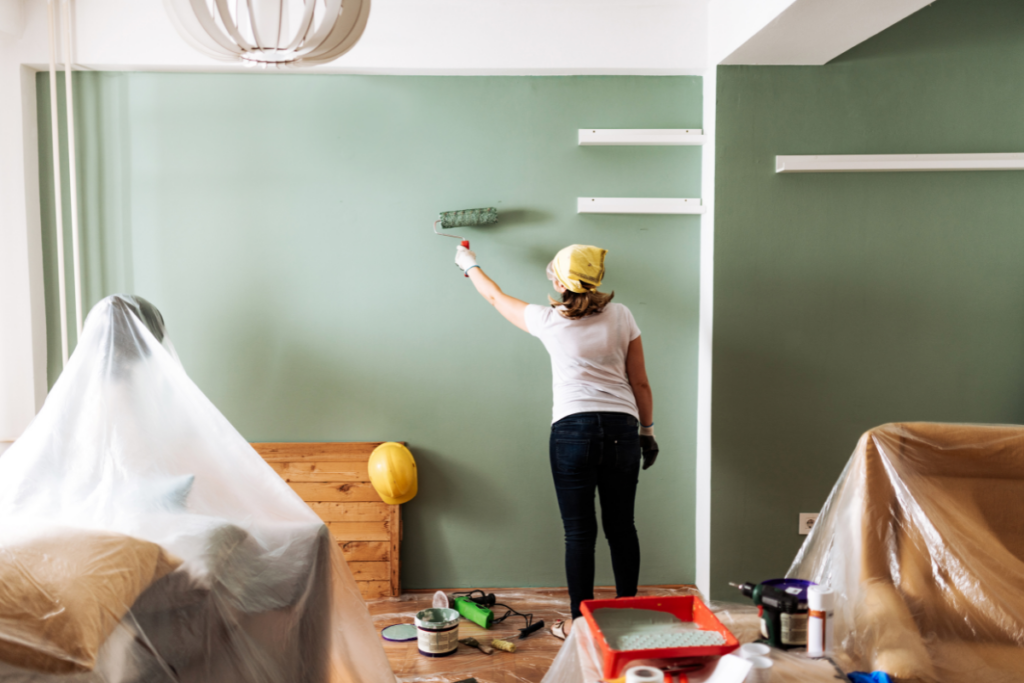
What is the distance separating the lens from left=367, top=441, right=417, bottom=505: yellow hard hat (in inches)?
94.5

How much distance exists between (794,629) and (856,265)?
67.2 inches

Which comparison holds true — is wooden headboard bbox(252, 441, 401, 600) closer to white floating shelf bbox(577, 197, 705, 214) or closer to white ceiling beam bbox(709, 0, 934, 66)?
white floating shelf bbox(577, 197, 705, 214)

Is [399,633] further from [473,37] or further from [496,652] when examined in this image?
[473,37]

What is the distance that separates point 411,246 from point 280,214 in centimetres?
53

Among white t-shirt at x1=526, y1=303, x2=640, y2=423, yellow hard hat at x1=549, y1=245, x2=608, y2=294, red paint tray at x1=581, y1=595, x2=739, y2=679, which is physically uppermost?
yellow hard hat at x1=549, y1=245, x2=608, y2=294

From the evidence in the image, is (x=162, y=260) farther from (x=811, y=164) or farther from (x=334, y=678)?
(x=811, y=164)

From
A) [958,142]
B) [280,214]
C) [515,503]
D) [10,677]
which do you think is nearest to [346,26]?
[10,677]

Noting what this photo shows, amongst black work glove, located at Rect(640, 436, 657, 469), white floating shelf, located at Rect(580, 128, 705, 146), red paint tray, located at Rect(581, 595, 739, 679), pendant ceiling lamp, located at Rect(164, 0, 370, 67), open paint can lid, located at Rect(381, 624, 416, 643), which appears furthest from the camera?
white floating shelf, located at Rect(580, 128, 705, 146)

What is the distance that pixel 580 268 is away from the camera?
6.49ft

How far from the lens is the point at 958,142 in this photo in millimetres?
2443

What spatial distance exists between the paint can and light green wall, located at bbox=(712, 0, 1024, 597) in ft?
3.48

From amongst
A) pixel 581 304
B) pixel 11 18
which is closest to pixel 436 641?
pixel 581 304

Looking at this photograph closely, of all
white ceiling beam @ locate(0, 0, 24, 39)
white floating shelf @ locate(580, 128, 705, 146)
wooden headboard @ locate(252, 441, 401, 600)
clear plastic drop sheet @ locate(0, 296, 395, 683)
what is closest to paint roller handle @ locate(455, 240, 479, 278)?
white floating shelf @ locate(580, 128, 705, 146)

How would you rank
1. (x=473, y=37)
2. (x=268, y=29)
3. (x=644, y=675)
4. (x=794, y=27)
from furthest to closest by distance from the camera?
(x=473, y=37) < (x=794, y=27) < (x=268, y=29) < (x=644, y=675)
